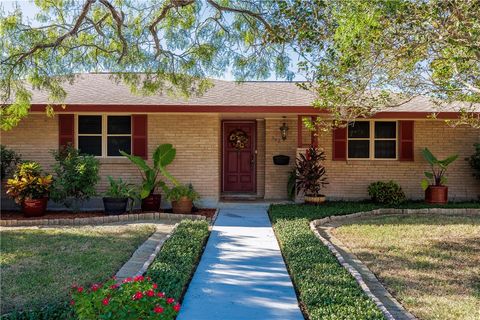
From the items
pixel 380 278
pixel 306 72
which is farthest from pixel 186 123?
pixel 380 278

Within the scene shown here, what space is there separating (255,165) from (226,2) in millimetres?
6249

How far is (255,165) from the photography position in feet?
46.2

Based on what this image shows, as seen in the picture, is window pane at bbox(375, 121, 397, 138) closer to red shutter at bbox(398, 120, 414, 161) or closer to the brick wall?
red shutter at bbox(398, 120, 414, 161)

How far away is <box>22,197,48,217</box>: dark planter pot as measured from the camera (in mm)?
10523

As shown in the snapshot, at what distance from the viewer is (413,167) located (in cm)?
A: 1304

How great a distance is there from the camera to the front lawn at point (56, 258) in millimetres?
4973

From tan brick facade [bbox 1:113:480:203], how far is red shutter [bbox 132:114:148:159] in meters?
0.17

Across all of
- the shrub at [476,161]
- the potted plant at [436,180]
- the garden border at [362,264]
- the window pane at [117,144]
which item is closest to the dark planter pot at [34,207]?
the window pane at [117,144]

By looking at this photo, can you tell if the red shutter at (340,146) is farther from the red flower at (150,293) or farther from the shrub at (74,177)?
the red flower at (150,293)

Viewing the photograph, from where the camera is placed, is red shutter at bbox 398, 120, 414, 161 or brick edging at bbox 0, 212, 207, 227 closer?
brick edging at bbox 0, 212, 207, 227

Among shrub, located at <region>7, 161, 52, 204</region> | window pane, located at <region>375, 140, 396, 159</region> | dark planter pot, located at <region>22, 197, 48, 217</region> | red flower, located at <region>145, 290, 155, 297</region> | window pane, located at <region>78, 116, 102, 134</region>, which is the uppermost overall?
window pane, located at <region>78, 116, 102, 134</region>

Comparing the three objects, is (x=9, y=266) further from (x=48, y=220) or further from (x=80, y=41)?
(x=80, y=41)

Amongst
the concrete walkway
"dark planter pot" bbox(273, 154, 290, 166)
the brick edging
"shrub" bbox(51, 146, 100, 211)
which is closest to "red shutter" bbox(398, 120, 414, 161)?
"dark planter pot" bbox(273, 154, 290, 166)

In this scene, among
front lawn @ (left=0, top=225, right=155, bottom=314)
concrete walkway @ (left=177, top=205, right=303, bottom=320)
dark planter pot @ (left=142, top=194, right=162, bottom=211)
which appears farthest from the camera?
dark planter pot @ (left=142, top=194, right=162, bottom=211)
